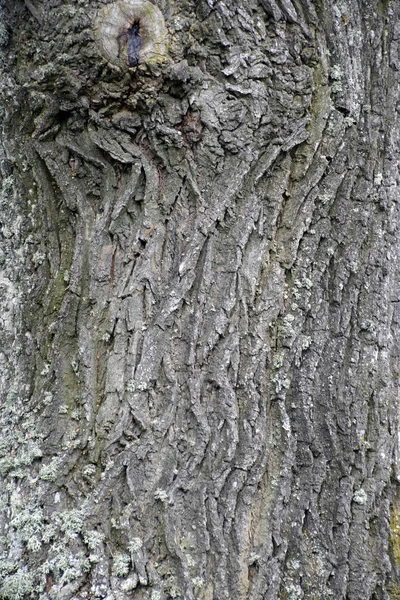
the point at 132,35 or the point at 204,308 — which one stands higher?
the point at 132,35

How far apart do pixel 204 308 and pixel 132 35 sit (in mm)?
874

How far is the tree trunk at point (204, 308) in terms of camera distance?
1.69 m

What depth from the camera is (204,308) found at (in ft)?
5.77

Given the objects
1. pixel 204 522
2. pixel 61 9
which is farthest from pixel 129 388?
pixel 61 9

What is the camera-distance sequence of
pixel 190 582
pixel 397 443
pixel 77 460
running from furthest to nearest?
pixel 397 443, pixel 77 460, pixel 190 582

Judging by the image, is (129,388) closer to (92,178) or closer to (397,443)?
(92,178)

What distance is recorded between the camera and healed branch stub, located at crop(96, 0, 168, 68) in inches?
69.0

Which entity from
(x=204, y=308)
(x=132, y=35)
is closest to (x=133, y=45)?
(x=132, y=35)

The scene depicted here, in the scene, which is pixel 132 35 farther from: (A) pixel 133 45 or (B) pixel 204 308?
(B) pixel 204 308

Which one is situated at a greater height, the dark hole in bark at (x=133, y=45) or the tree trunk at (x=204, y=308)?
the dark hole in bark at (x=133, y=45)

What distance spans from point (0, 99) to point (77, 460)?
1249 mm

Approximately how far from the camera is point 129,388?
1.71 meters

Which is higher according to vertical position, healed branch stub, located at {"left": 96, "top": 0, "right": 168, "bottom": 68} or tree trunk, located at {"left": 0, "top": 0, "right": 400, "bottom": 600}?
healed branch stub, located at {"left": 96, "top": 0, "right": 168, "bottom": 68}

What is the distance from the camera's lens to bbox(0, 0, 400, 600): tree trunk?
5.53 feet
